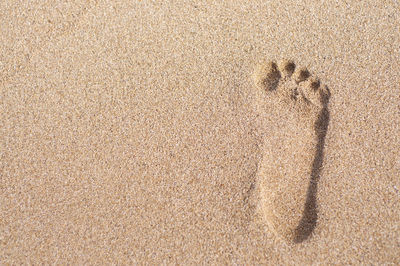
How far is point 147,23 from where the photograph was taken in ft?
4.77

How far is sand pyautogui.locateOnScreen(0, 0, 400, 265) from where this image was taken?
1289mm

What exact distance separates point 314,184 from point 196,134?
0.44 m

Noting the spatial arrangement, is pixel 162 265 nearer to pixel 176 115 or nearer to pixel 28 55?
pixel 176 115

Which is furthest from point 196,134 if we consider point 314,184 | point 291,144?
point 314,184

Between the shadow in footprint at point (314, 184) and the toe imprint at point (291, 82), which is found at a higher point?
the toe imprint at point (291, 82)

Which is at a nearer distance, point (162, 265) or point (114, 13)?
point (162, 265)

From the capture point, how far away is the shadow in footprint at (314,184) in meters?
1.27

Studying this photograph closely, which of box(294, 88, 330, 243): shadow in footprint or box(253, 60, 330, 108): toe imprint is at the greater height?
box(253, 60, 330, 108): toe imprint

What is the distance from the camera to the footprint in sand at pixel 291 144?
128cm

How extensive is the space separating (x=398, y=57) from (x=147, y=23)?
0.94m

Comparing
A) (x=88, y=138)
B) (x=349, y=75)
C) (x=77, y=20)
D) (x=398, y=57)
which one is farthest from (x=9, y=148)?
(x=398, y=57)

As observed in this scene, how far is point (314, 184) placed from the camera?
1302mm

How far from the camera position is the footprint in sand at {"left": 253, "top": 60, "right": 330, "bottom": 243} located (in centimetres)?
128

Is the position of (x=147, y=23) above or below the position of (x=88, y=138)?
above
